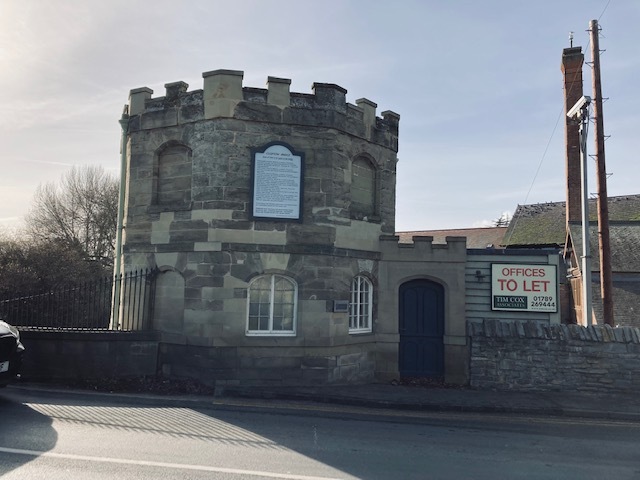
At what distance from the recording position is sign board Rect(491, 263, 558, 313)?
1244 centimetres

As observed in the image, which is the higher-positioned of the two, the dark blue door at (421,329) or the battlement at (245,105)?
the battlement at (245,105)

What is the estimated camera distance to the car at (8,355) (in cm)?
805

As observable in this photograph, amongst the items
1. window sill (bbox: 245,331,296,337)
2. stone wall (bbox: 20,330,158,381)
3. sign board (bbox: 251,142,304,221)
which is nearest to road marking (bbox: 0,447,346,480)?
stone wall (bbox: 20,330,158,381)

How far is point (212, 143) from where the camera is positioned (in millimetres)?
11008

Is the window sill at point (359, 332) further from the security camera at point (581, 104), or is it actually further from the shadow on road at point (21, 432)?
the security camera at point (581, 104)

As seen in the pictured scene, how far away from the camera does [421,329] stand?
40.8 feet

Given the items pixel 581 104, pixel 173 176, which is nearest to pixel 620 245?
pixel 581 104

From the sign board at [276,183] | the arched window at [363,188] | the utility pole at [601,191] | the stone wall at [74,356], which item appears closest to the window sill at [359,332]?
the arched window at [363,188]

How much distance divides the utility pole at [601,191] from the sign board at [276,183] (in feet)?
29.8

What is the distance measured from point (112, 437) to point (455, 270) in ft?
27.8

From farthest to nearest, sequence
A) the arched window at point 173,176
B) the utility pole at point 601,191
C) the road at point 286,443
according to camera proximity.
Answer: the utility pole at point 601,191 → the arched window at point 173,176 → the road at point 286,443

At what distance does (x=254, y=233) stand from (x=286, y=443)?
5127 mm

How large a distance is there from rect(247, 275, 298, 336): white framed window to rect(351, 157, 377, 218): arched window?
2423 mm

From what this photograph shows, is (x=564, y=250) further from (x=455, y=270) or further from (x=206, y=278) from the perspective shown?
(x=206, y=278)
